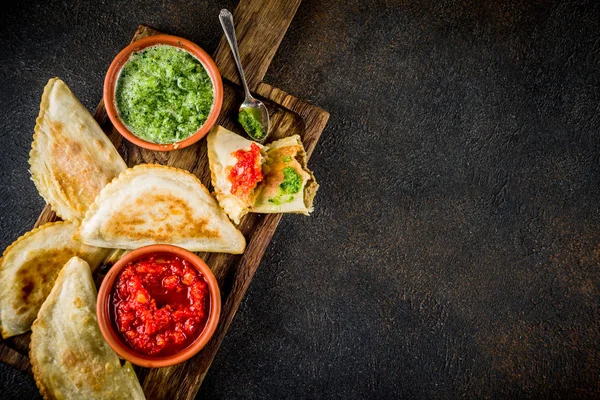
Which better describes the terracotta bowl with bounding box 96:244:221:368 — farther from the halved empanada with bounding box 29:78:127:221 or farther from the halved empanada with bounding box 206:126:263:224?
the halved empanada with bounding box 29:78:127:221

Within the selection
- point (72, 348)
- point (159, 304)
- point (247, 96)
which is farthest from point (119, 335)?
point (247, 96)

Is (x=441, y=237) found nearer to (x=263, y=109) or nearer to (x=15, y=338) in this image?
(x=263, y=109)

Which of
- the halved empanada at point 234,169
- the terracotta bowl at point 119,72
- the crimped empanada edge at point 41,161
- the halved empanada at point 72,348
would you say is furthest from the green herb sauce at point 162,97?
the halved empanada at point 72,348

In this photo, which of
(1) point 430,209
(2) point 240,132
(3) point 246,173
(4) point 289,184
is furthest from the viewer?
(1) point 430,209

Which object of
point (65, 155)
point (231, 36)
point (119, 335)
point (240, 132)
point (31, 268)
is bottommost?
point (31, 268)

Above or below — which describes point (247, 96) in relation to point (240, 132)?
above

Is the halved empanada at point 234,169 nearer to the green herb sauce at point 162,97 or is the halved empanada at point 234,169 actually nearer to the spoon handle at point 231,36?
the green herb sauce at point 162,97

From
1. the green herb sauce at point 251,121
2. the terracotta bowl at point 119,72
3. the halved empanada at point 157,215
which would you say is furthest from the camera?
the green herb sauce at point 251,121

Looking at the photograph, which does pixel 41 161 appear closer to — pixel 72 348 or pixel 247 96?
pixel 72 348
